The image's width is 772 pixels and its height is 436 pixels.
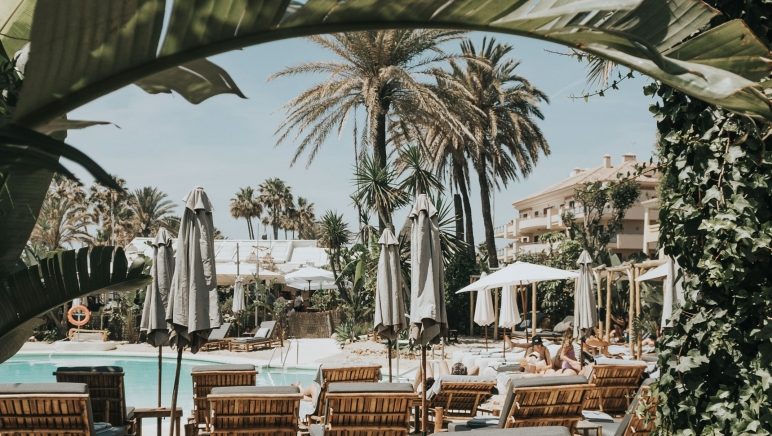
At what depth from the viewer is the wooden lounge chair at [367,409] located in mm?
6734

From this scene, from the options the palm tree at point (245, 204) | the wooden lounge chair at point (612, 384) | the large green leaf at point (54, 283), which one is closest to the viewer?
the large green leaf at point (54, 283)

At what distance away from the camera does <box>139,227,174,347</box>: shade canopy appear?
32.6 ft

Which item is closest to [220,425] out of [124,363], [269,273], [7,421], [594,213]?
[7,421]

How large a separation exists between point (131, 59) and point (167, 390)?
1675cm

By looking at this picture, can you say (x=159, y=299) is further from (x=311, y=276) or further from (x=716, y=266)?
(x=311, y=276)

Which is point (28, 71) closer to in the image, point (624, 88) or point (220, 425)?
point (624, 88)

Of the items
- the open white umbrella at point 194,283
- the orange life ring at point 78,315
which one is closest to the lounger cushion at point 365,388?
the open white umbrella at point 194,283

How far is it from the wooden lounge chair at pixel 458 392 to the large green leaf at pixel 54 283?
6.89 meters

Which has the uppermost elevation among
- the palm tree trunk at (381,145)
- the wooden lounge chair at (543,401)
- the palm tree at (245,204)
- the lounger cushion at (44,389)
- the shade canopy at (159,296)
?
the palm tree at (245,204)

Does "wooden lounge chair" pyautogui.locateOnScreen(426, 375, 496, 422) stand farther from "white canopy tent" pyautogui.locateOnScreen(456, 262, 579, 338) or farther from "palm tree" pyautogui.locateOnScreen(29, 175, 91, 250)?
"palm tree" pyautogui.locateOnScreen(29, 175, 91, 250)

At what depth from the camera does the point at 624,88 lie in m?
5.45

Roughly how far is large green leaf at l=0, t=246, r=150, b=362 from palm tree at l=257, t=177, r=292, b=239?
68015 millimetres

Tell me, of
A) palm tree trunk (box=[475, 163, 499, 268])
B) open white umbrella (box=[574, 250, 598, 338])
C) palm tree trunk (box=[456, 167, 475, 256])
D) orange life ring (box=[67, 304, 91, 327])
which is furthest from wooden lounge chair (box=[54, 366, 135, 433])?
palm tree trunk (box=[456, 167, 475, 256])

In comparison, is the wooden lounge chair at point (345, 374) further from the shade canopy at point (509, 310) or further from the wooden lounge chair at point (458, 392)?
the shade canopy at point (509, 310)
